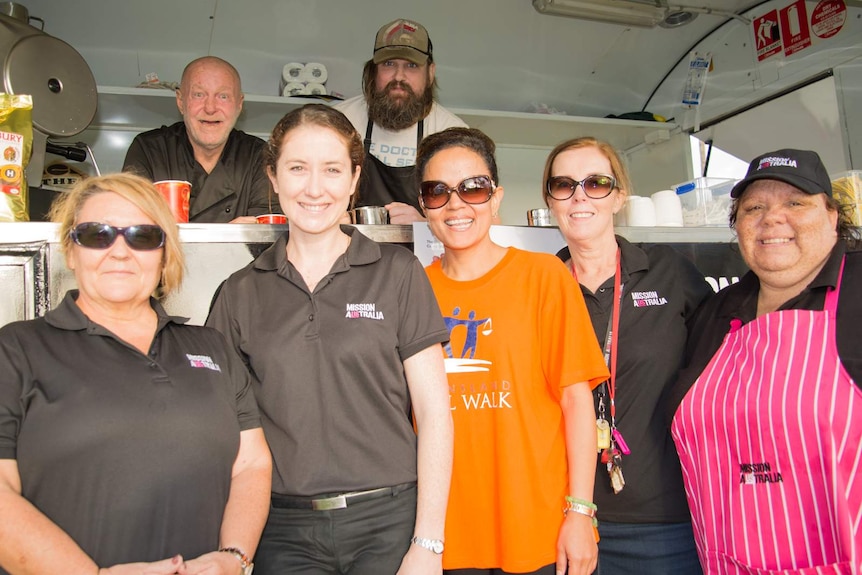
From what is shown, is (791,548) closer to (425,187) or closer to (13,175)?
(425,187)

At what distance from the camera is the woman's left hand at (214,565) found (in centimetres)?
134

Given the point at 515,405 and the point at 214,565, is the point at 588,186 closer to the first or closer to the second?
the point at 515,405

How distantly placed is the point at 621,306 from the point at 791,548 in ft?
2.43

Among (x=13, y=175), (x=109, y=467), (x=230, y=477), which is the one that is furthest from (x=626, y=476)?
(x=13, y=175)

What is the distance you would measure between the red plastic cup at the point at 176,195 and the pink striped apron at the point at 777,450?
4.88 feet

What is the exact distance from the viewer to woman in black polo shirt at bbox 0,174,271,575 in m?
1.28

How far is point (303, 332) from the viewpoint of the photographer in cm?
155

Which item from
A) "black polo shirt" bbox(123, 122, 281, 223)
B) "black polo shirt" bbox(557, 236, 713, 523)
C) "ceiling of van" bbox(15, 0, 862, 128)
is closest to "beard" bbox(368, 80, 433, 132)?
"black polo shirt" bbox(123, 122, 281, 223)

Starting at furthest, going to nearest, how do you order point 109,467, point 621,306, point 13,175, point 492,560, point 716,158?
point 716,158 < point 621,306 < point 13,175 < point 492,560 < point 109,467

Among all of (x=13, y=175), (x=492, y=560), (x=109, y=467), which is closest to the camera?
(x=109, y=467)

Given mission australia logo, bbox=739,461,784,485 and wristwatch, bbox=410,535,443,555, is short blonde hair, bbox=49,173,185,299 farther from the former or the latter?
mission australia logo, bbox=739,461,784,485

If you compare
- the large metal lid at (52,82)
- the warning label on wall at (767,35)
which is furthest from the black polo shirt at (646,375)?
the warning label on wall at (767,35)

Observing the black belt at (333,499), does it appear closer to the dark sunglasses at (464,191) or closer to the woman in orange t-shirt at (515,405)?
the woman in orange t-shirt at (515,405)

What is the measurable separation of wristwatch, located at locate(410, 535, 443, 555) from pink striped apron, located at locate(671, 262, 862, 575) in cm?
71
